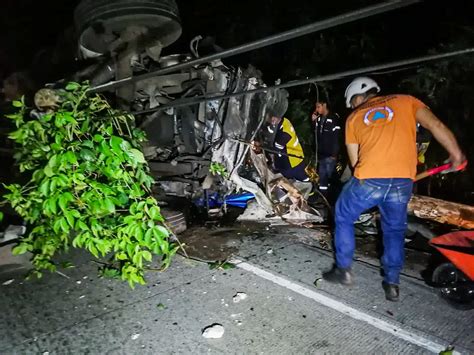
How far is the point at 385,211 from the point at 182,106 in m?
3.39

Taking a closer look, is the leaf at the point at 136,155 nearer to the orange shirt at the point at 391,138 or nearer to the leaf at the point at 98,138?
the leaf at the point at 98,138

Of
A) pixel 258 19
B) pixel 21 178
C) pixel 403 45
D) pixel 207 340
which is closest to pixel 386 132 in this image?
pixel 207 340

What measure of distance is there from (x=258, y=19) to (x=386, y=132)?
1186cm

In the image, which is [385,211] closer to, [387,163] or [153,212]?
[387,163]

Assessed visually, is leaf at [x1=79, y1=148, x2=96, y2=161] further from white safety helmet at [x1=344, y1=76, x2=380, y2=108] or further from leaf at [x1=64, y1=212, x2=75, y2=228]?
Result: white safety helmet at [x1=344, y1=76, x2=380, y2=108]

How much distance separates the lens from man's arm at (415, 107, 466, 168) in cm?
312

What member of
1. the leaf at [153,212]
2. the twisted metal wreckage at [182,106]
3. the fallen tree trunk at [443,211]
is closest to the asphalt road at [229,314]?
the leaf at [153,212]

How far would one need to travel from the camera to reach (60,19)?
43.7 feet

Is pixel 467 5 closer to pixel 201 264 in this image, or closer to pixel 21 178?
pixel 201 264

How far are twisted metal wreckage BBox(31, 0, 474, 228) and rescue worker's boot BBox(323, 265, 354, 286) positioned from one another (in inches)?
81.9

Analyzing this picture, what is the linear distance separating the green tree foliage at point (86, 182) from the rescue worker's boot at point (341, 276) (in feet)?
5.53

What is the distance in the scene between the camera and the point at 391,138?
324 centimetres

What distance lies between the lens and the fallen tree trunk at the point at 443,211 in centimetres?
542

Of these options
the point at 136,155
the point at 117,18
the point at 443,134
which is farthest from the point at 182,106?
the point at 443,134
